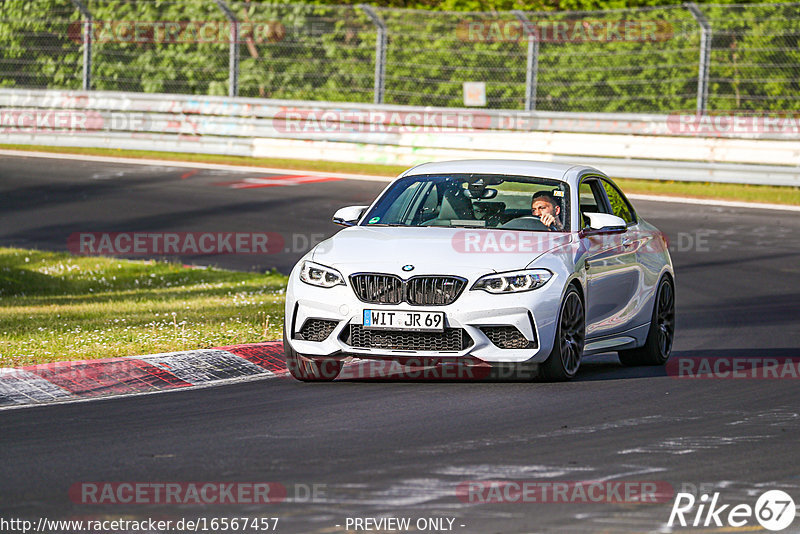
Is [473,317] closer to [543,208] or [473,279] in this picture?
[473,279]

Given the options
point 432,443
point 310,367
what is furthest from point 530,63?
point 432,443

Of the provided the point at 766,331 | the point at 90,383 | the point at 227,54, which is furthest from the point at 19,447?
the point at 227,54

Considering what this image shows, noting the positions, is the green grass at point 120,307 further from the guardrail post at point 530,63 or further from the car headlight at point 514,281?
the guardrail post at point 530,63

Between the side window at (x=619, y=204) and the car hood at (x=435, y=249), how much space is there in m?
1.45

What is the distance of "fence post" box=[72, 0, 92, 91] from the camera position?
2980 cm

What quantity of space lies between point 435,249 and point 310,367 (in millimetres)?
1201

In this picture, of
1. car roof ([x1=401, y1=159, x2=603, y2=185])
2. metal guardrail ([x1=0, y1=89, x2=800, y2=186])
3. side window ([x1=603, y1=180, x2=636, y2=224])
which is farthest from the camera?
metal guardrail ([x1=0, y1=89, x2=800, y2=186])

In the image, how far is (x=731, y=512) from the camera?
6.10m

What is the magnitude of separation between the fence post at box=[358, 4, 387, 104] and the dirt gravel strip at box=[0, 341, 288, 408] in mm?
17540

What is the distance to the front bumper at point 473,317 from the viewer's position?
913 cm

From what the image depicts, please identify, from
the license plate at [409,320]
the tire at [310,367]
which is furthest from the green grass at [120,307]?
the license plate at [409,320]

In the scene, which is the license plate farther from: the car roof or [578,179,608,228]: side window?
[578,179,608,228]: side window

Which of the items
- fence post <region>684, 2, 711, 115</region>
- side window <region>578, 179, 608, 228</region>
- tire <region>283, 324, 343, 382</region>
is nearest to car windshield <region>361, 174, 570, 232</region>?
side window <region>578, 179, 608, 228</region>

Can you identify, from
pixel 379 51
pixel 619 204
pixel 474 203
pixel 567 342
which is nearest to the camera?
pixel 567 342
